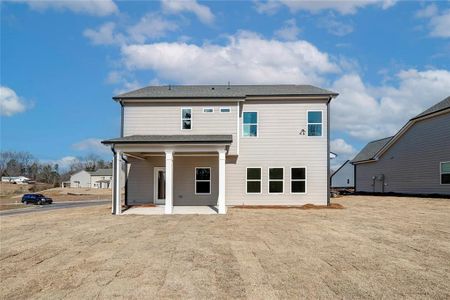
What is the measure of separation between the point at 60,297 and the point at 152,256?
2.91 m

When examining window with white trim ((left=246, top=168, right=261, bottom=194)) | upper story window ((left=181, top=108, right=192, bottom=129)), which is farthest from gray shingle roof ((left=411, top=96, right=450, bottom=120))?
upper story window ((left=181, top=108, right=192, bottom=129))

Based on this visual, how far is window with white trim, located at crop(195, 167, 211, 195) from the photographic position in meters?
21.9

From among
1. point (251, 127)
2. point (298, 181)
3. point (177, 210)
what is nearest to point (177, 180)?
point (177, 210)

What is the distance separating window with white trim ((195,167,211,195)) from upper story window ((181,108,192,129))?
7.81ft

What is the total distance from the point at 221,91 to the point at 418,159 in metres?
15.0

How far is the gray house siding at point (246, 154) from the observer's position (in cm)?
2164

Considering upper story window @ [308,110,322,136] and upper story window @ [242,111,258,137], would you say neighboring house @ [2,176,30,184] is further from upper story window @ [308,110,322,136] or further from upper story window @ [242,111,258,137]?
upper story window @ [308,110,322,136]

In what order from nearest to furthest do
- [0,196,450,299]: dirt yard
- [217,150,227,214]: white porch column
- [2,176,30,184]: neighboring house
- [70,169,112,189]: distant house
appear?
[0,196,450,299]: dirt yard < [217,150,227,214]: white porch column < [70,169,112,189]: distant house < [2,176,30,184]: neighboring house

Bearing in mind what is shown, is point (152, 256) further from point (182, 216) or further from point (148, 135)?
point (148, 135)

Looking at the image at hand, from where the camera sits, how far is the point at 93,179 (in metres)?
107

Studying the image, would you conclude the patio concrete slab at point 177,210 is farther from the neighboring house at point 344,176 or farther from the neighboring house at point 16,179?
the neighboring house at point 16,179

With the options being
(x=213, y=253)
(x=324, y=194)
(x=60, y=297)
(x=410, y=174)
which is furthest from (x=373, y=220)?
(x=410, y=174)

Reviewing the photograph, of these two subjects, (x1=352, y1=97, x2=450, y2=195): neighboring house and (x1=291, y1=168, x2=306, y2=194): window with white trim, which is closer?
(x1=291, y1=168, x2=306, y2=194): window with white trim

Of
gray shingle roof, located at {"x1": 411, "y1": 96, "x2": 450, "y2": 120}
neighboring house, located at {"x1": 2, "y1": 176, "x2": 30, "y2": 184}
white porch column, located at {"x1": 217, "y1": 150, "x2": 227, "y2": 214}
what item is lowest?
neighboring house, located at {"x1": 2, "y1": 176, "x2": 30, "y2": 184}
